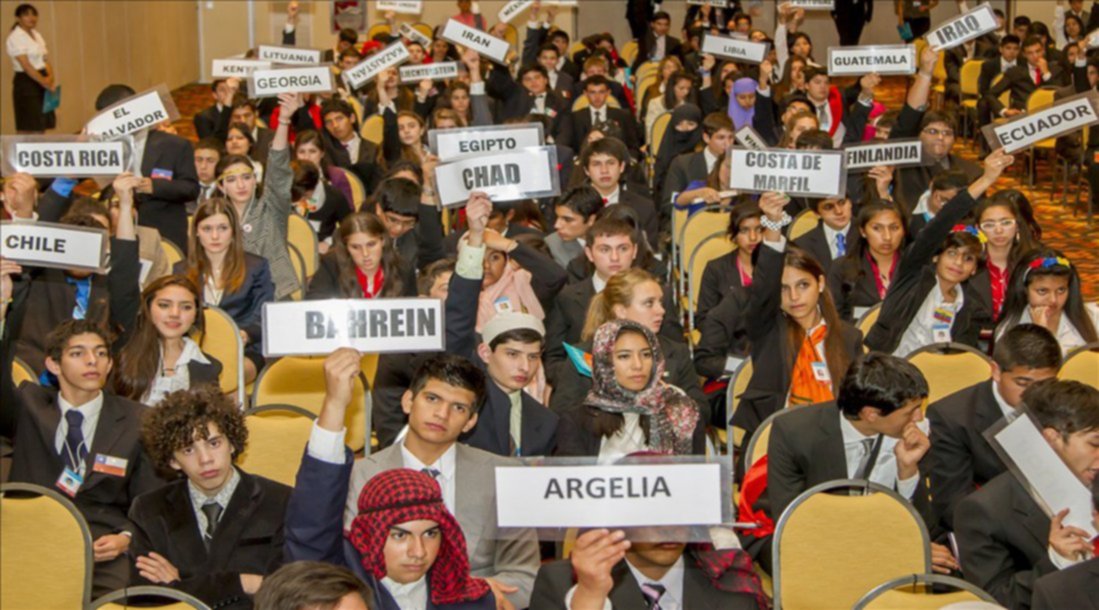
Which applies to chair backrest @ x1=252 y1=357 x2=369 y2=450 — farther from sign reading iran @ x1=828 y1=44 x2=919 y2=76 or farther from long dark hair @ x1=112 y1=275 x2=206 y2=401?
sign reading iran @ x1=828 y1=44 x2=919 y2=76

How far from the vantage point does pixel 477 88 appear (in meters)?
11.1

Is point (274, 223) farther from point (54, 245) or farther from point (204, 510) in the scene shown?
point (204, 510)

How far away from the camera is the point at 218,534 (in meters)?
4.59

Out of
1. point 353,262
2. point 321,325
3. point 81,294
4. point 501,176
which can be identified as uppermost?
point 501,176

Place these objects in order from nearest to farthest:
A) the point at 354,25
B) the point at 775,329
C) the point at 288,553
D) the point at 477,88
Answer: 1. the point at 288,553
2. the point at 775,329
3. the point at 477,88
4. the point at 354,25

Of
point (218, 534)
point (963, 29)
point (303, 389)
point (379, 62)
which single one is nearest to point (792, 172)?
point (303, 389)

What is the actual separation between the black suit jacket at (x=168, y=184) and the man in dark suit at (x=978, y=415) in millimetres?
5154

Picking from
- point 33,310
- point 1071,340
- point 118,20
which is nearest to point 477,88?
point 33,310

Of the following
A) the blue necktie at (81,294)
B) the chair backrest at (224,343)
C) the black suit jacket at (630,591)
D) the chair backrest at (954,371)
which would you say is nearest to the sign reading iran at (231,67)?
the blue necktie at (81,294)

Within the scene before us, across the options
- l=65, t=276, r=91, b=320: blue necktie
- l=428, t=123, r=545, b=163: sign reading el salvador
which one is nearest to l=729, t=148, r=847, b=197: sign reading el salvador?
l=428, t=123, r=545, b=163: sign reading el salvador

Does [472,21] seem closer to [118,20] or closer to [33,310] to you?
[118,20]

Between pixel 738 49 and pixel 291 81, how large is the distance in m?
4.28

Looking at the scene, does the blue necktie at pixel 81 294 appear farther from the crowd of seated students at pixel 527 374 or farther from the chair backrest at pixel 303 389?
the chair backrest at pixel 303 389

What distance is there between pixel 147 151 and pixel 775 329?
4.49 metres
